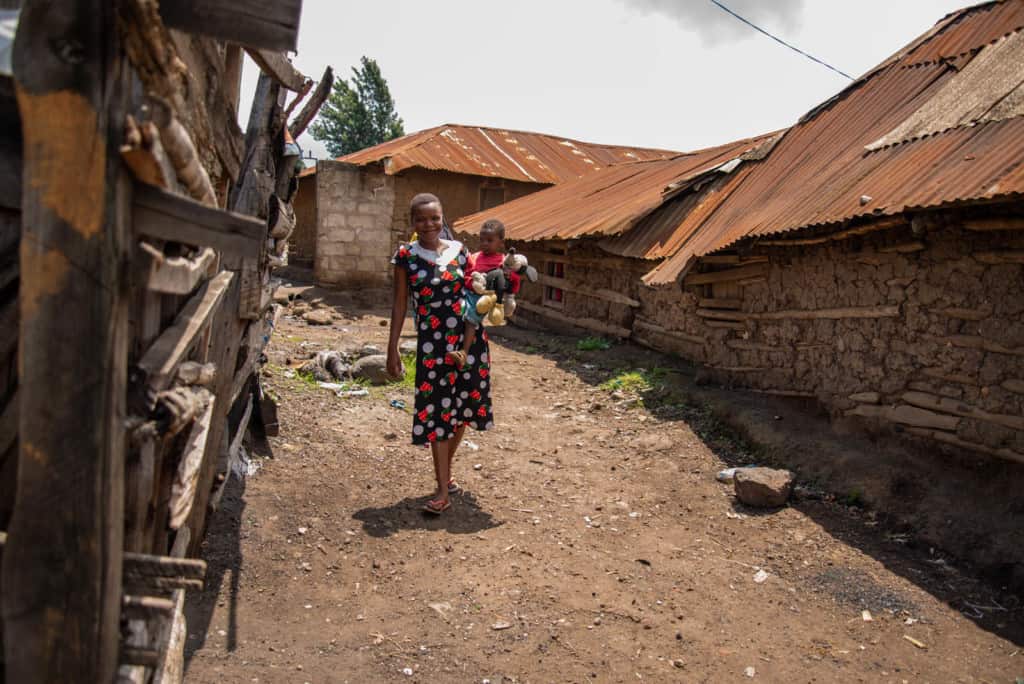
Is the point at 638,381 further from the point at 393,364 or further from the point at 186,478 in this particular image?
the point at 186,478

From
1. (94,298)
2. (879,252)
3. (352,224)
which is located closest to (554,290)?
(352,224)

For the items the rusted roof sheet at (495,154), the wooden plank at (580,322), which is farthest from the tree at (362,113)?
the wooden plank at (580,322)

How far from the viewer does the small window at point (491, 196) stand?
16.4 meters

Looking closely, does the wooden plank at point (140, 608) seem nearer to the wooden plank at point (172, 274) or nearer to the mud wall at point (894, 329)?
the wooden plank at point (172, 274)

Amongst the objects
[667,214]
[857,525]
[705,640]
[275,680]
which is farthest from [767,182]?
[275,680]

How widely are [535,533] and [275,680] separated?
6.32ft

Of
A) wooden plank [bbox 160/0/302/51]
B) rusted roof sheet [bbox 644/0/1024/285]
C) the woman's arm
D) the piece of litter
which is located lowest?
the piece of litter

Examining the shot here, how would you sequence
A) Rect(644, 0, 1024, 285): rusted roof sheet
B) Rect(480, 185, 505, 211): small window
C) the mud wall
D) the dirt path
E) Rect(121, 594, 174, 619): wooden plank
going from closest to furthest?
Rect(121, 594, 174, 619): wooden plank < the dirt path < the mud wall < Rect(644, 0, 1024, 285): rusted roof sheet < Rect(480, 185, 505, 211): small window

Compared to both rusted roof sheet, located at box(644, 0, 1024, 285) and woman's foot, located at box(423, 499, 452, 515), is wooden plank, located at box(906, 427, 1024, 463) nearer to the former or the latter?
rusted roof sheet, located at box(644, 0, 1024, 285)

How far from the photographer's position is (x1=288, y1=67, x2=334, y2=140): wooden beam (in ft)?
12.3

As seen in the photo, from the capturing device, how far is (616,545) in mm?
4539

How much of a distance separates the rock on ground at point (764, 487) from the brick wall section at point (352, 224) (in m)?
10.9

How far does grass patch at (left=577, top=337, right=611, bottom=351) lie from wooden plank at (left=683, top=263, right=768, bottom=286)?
2.08 m

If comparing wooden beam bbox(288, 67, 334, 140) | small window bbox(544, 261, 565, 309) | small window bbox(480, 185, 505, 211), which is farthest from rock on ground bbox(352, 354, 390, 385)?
small window bbox(480, 185, 505, 211)
